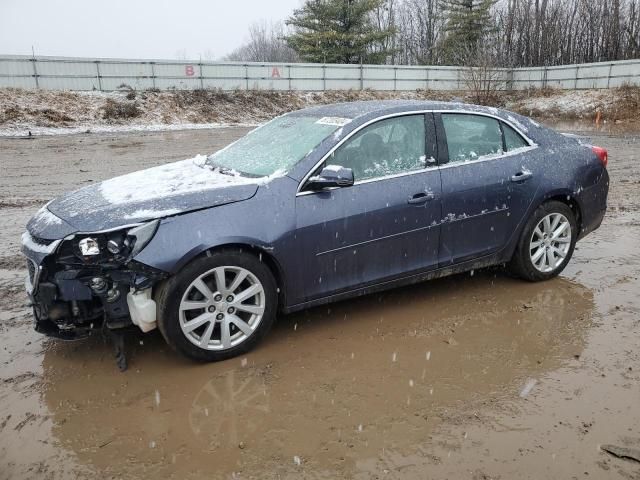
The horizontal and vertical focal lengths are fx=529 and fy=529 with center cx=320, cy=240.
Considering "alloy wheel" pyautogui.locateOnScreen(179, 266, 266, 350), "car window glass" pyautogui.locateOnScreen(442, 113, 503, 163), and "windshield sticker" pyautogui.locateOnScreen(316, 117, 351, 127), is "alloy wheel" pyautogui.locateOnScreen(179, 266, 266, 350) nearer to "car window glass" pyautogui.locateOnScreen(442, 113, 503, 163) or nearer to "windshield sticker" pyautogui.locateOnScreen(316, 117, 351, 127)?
"windshield sticker" pyautogui.locateOnScreen(316, 117, 351, 127)

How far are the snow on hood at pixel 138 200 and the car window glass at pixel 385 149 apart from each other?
1.86ft

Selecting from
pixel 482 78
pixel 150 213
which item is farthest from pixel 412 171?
pixel 482 78

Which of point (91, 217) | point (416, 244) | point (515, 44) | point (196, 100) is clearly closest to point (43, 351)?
point (91, 217)

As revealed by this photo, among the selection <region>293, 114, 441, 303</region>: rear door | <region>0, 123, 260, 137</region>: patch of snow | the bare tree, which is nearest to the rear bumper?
<region>293, 114, 441, 303</region>: rear door

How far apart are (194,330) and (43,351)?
3.85ft

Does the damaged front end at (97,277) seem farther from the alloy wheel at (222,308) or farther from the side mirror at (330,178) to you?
the side mirror at (330,178)

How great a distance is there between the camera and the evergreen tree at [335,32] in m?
42.7

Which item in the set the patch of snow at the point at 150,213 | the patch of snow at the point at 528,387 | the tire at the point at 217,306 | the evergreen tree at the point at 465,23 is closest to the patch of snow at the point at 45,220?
the patch of snow at the point at 150,213

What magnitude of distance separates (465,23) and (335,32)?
45.7 feet

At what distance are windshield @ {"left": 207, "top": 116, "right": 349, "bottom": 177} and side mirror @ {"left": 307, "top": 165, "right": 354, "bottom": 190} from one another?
240 mm

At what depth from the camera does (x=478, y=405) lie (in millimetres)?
3016

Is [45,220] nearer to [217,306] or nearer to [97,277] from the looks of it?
[97,277]

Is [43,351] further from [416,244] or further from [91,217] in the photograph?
[416,244]

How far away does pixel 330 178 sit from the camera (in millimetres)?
3613
